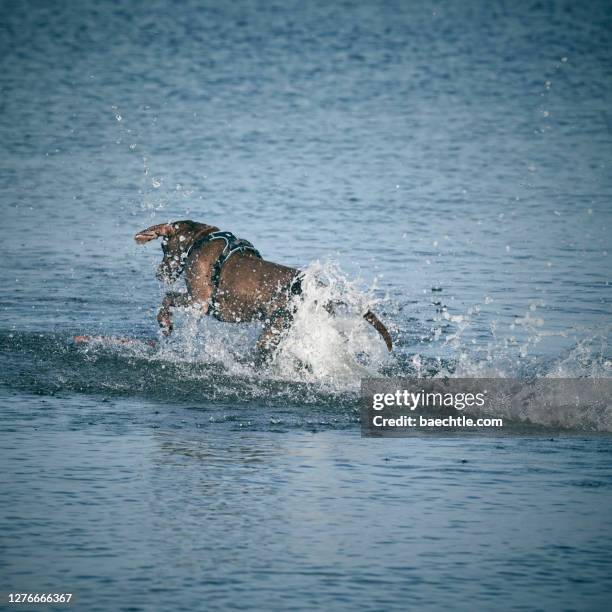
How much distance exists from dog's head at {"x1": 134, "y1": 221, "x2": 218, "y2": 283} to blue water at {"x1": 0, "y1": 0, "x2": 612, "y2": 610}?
48cm

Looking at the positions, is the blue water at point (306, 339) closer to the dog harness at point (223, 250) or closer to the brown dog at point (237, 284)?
the brown dog at point (237, 284)

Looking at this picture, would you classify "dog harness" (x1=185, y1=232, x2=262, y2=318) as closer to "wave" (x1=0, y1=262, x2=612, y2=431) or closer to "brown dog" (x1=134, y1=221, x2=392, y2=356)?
"brown dog" (x1=134, y1=221, x2=392, y2=356)

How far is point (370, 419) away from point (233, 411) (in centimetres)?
100

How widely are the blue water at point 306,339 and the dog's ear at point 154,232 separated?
0.78 meters

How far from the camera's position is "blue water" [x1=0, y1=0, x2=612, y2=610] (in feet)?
25.0

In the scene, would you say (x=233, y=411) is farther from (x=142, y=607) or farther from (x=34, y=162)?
(x=34, y=162)

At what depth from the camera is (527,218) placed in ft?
62.0

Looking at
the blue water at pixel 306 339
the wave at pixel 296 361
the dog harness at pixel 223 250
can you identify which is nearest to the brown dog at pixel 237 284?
the dog harness at pixel 223 250

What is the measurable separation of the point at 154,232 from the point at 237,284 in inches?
38.2

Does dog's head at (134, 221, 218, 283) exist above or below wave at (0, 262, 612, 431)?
above

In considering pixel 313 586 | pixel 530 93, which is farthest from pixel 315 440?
pixel 530 93

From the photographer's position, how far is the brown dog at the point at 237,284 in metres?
11.5

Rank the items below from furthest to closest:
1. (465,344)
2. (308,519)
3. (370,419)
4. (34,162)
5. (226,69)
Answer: (226,69), (34,162), (465,344), (370,419), (308,519)

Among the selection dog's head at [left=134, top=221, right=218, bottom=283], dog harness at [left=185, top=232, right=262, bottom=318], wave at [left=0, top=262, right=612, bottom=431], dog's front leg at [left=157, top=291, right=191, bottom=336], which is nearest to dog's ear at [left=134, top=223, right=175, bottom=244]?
dog's head at [left=134, top=221, right=218, bottom=283]
